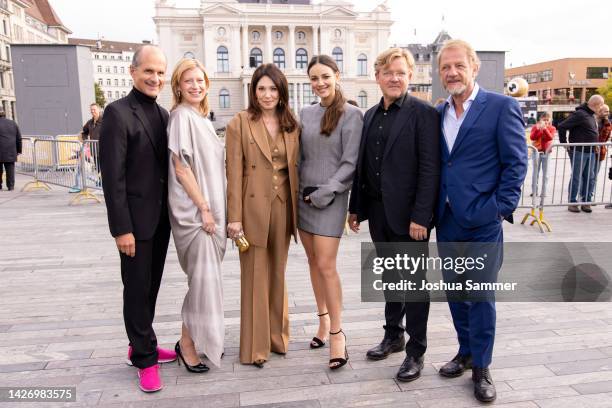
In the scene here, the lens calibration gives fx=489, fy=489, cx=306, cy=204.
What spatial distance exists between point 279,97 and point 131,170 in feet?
3.40

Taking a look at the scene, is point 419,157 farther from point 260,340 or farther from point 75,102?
point 75,102

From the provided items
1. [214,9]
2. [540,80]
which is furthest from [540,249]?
[540,80]

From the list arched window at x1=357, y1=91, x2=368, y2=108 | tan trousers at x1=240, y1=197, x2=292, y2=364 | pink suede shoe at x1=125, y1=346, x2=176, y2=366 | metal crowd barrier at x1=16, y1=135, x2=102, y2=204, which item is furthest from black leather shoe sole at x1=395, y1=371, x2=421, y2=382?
arched window at x1=357, y1=91, x2=368, y2=108

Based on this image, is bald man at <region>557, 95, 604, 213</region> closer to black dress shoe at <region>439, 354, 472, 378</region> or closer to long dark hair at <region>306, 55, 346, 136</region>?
black dress shoe at <region>439, 354, 472, 378</region>

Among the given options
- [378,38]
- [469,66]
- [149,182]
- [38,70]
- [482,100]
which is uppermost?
[378,38]

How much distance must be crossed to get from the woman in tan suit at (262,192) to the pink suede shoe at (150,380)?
57cm

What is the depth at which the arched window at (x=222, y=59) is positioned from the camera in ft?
211

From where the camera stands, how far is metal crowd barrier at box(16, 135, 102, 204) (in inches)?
401

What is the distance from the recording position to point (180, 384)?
3.10 meters

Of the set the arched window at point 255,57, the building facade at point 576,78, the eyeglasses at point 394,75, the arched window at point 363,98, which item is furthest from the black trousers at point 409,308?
the building facade at point 576,78

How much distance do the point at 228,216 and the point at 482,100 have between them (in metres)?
1.73

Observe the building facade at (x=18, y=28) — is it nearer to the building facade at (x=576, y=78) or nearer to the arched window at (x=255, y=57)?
the arched window at (x=255, y=57)

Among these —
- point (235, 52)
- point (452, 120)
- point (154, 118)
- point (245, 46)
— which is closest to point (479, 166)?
point (452, 120)

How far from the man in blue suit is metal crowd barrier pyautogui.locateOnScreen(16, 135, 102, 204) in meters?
8.79
